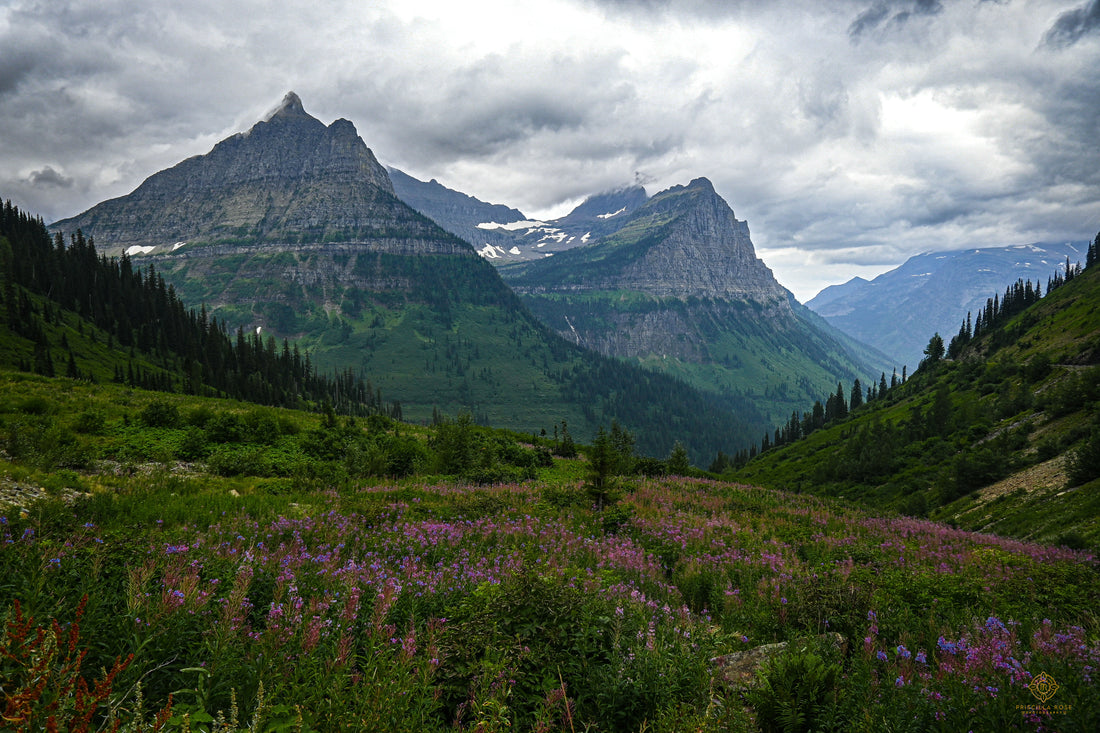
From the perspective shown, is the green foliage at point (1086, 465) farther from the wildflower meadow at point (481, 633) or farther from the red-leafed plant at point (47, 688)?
the red-leafed plant at point (47, 688)

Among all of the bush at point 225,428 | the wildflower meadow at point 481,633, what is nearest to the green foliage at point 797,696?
the wildflower meadow at point 481,633

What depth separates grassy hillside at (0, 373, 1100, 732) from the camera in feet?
12.8

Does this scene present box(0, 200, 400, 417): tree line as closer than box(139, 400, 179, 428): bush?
No

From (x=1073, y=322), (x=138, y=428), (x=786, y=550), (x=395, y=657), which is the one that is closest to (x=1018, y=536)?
(x=786, y=550)

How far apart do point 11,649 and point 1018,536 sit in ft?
104

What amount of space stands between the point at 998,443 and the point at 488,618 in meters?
62.1

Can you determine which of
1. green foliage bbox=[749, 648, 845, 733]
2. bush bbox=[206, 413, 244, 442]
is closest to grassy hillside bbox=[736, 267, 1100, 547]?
green foliage bbox=[749, 648, 845, 733]

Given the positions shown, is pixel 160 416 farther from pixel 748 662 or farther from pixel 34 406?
pixel 748 662

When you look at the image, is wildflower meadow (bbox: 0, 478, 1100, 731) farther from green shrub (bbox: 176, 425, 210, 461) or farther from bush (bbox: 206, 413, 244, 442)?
bush (bbox: 206, 413, 244, 442)

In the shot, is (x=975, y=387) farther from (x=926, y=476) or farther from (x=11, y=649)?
(x=11, y=649)

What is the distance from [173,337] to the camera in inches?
4941

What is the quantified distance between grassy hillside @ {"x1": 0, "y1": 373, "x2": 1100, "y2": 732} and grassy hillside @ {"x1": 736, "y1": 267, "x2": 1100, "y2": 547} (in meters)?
12.0

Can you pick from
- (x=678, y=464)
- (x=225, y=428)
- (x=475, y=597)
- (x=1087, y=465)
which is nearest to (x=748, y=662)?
(x=475, y=597)

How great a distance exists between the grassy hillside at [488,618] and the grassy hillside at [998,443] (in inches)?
472
